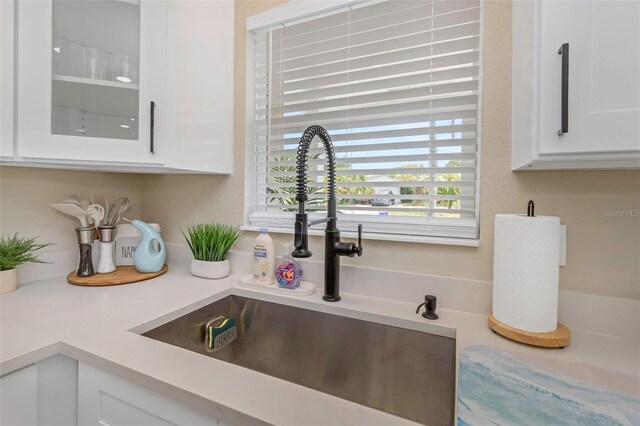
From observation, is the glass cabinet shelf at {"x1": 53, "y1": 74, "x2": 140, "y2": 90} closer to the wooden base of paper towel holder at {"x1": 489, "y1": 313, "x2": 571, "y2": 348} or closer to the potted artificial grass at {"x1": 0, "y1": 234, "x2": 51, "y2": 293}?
the potted artificial grass at {"x1": 0, "y1": 234, "x2": 51, "y2": 293}

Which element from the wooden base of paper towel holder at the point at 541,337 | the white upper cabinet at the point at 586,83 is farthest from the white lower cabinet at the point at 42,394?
the white upper cabinet at the point at 586,83

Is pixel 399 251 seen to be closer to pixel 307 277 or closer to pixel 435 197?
pixel 435 197

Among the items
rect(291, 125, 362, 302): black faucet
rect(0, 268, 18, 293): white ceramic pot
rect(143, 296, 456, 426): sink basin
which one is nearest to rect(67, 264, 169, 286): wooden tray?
rect(0, 268, 18, 293): white ceramic pot

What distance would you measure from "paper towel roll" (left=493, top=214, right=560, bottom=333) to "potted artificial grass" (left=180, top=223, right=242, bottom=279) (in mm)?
1013

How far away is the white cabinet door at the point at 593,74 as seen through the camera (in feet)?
1.89

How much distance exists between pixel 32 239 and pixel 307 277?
112 cm

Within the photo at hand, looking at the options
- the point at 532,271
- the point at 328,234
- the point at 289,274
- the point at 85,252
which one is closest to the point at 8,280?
the point at 85,252

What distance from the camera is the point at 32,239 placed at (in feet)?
3.90

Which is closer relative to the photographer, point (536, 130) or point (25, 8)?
point (536, 130)

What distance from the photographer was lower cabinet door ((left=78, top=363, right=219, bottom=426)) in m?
0.57

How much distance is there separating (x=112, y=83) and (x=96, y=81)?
0.17 ft

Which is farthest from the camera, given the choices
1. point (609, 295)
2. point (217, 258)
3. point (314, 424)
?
point (217, 258)

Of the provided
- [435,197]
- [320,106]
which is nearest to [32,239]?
[320,106]

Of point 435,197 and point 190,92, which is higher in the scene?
point 190,92
